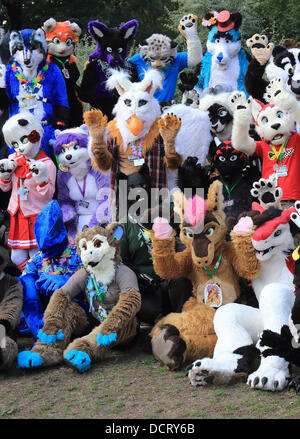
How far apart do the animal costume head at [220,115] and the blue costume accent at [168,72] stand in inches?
53.5

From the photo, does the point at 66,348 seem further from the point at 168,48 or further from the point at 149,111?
the point at 168,48

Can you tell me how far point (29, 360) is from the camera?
4.12 m

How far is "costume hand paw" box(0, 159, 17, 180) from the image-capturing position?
18.7 feet

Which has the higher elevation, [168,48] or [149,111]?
[168,48]

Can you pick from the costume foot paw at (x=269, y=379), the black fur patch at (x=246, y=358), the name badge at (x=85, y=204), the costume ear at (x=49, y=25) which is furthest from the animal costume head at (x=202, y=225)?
the costume ear at (x=49, y=25)

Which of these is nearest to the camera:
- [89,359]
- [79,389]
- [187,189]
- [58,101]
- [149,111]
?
[79,389]

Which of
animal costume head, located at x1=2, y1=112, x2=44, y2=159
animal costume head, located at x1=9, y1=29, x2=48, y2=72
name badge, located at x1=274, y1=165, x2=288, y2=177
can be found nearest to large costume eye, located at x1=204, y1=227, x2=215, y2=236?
name badge, located at x1=274, y1=165, x2=288, y2=177

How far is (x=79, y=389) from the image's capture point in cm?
388

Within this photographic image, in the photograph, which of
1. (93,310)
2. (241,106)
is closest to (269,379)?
(93,310)

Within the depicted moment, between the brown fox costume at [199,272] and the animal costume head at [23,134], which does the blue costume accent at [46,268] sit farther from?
the animal costume head at [23,134]

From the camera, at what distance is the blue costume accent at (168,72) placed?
23.4 ft

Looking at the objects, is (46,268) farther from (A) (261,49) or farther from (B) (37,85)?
(A) (261,49)

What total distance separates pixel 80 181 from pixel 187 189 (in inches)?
47.4
